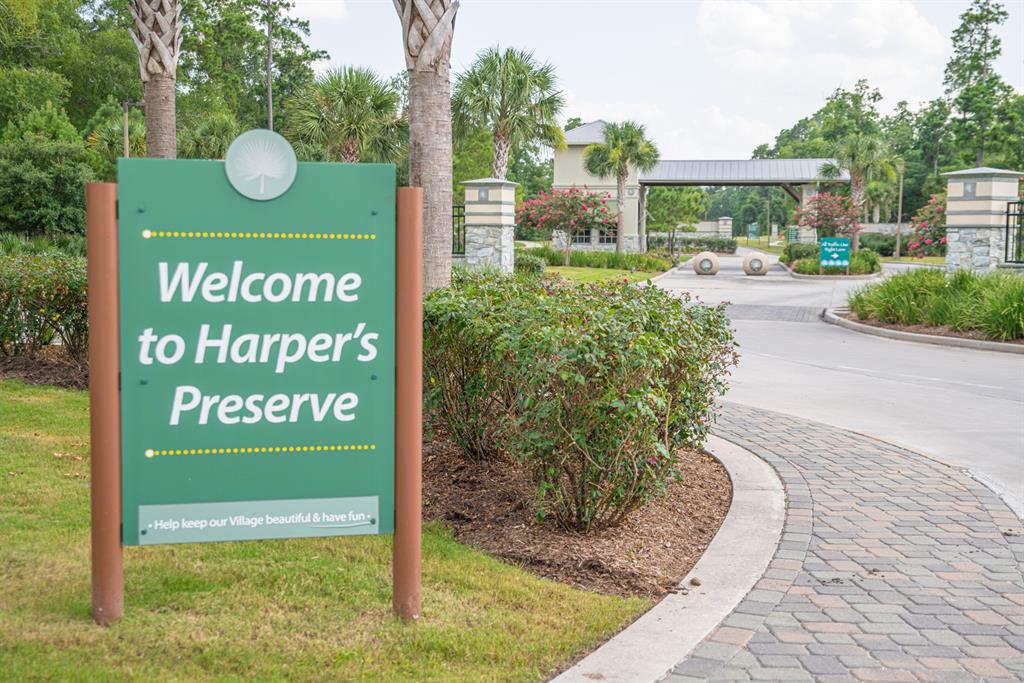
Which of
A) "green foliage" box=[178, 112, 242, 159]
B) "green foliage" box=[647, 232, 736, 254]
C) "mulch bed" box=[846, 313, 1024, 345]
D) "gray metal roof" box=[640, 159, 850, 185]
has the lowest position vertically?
"mulch bed" box=[846, 313, 1024, 345]

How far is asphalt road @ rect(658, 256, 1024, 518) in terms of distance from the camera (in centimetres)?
828

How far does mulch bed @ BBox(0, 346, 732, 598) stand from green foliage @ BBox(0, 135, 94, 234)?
83.6 ft

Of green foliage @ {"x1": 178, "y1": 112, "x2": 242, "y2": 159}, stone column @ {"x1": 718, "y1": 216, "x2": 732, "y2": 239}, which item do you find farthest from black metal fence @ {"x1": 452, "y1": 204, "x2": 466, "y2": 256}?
stone column @ {"x1": 718, "y1": 216, "x2": 732, "y2": 239}

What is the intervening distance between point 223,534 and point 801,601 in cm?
265

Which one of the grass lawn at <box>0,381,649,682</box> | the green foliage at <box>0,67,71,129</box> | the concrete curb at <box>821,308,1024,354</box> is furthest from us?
the green foliage at <box>0,67,71,129</box>

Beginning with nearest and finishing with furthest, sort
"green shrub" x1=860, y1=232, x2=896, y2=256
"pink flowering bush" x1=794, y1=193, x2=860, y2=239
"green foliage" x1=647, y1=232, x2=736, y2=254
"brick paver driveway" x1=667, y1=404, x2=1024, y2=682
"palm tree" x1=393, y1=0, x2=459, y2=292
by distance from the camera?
"brick paver driveway" x1=667, y1=404, x2=1024, y2=682, "palm tree" x1=393, y1=0, x2=459, y2=292, "pink flowering bush" x1=794, y1=193, x2=860, y2=239, "green shrub" x1=860, y1=232, x2=896, y2=256, "green foliage" x1=647, y1=232, x2=736, y2=254

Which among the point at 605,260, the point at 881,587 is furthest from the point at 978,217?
the point at 605,260

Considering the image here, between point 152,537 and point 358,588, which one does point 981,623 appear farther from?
point 152,537

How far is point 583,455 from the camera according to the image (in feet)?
17.0

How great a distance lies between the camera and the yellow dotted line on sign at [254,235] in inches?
150

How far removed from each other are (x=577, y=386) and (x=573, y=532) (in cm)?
89

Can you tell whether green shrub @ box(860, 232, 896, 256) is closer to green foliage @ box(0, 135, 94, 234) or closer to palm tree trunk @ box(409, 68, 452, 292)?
green foliage @ box(0, 135, 94, 234)

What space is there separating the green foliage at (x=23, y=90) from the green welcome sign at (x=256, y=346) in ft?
124

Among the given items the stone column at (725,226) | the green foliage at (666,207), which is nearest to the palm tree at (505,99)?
the green foliage at (666,207)
